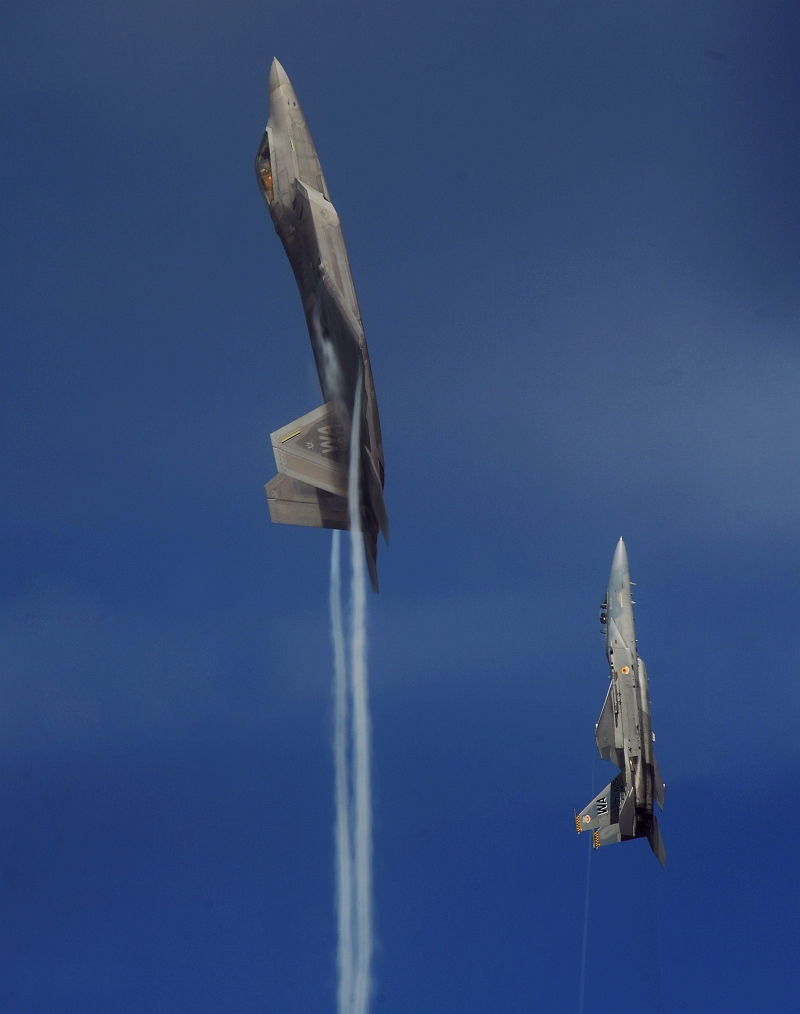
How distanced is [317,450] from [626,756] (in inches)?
523

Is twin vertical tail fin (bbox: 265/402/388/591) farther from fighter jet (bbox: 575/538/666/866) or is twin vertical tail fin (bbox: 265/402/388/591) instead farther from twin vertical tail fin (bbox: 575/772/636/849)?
twin vertical tail fin (bbox: 575/772/636/849)

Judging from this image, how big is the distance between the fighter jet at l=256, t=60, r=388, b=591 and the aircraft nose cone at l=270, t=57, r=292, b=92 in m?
0.03

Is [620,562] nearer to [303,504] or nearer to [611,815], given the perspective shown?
[611,815]

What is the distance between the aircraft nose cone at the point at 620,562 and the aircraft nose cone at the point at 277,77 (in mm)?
17823

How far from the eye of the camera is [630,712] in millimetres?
36594

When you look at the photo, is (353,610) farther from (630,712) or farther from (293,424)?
(630,712)

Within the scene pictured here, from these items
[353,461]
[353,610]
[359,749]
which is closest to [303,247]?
[353,461]

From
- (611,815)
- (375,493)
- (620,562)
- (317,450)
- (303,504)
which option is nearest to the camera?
(375,493)

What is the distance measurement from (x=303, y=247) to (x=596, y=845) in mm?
19675

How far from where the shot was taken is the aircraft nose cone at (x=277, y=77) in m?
33.7

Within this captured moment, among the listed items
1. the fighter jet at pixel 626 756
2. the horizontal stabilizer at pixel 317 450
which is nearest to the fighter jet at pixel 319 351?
the horizontal stabilizer at pixel 317 450

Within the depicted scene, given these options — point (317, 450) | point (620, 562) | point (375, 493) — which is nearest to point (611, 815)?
point (620, 562)

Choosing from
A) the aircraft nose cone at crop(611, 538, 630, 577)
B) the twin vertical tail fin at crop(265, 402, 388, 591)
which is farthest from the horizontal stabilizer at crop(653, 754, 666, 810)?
the twin vertical tail fin at crop(265, 402, 388, 591)

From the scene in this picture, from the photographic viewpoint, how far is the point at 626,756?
3644 cm
